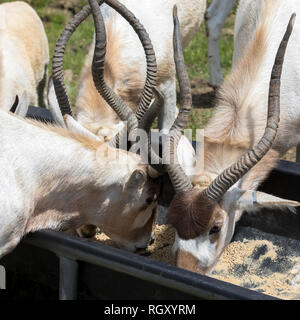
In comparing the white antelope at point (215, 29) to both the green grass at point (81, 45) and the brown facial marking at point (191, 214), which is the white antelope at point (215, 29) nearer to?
the green grass at point (81, 45)

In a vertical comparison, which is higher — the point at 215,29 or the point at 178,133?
the point at 178,133

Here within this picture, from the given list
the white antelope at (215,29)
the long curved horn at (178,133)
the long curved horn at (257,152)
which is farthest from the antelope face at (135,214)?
the white antelope at (215,29)

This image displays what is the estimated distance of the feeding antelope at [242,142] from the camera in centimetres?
437

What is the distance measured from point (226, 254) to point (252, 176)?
23.7 inches

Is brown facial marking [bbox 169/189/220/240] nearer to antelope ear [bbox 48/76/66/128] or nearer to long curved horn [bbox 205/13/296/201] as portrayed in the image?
long curved horn [bbox 205/13/296/201]

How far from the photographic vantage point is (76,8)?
464 inches

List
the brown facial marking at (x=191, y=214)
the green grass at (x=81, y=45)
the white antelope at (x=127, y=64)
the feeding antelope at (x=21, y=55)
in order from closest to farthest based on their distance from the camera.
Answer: the brown facial marking at (x=191, y=214) → the white antelope at (x=127, y=64) → the feeding antelope at (x=21, y=55) → the green grass at (x=81, y=45)

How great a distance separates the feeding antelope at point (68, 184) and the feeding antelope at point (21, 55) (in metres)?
2.49

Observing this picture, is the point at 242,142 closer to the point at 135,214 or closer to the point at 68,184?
the point at 135,214

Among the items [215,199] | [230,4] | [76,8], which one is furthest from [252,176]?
[76,8]

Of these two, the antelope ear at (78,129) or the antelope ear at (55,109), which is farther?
the antelope ear at (55,109)

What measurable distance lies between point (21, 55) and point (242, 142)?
351 cm

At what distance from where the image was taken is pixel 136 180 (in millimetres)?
4277

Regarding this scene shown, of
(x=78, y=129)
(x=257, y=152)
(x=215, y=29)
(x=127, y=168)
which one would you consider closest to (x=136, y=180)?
(x=127, y=168)
